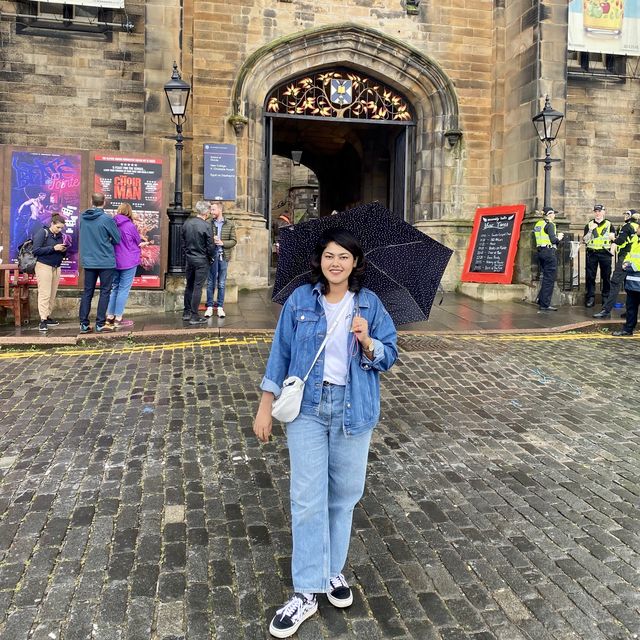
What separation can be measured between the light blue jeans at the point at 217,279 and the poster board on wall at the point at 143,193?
3.65 feet

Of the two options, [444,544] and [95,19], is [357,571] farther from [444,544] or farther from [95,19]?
[95,19]

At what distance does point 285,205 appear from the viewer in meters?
38.4

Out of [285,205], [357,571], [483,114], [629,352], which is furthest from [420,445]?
[285,205]

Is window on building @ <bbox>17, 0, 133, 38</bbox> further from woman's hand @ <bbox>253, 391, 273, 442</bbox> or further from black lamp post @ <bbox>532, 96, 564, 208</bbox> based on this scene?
woman's hand @ <bbox>253, 391, 273, 442</bbox>

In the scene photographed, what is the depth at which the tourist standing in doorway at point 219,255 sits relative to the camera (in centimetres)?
942

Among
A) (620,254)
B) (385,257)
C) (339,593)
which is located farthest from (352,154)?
(339,593)

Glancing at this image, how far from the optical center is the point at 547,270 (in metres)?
11.1

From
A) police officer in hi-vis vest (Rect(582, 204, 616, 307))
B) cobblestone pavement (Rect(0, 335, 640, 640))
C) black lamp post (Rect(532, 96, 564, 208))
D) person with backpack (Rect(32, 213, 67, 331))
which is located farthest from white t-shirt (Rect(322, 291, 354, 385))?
black lamp post (Rect(532, 96, 564, 208))

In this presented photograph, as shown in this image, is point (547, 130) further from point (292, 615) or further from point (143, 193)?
point (292, 615)

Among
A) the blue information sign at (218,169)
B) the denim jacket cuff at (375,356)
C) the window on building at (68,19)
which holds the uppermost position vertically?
the window on building at (68,19)

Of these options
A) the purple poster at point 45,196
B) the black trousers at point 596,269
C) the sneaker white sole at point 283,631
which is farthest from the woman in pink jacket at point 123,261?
the black trousers at point 596,269

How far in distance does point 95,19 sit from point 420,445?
13039 mm

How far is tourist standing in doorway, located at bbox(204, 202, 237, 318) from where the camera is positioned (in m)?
9.42

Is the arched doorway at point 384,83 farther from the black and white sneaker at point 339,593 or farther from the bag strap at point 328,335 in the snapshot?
the black and white sneaker at point 339,593
